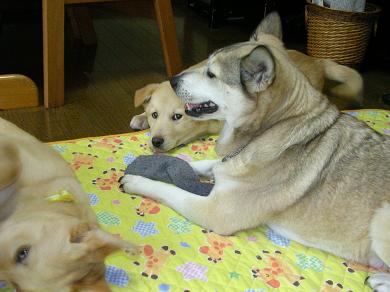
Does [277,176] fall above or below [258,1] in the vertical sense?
below

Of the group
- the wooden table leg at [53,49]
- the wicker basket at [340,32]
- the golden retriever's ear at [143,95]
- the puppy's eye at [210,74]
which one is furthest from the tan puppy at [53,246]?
the wicker basket at [340,32]

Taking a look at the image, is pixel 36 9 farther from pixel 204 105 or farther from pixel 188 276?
pixel 188 276

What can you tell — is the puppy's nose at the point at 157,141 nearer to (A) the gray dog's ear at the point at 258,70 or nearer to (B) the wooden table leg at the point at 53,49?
(A) the gray dog's ear at the point at 258,70

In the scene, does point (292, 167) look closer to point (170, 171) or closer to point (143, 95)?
point (170, 171)

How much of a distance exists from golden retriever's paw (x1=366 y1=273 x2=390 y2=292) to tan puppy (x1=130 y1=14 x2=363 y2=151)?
1072 mm

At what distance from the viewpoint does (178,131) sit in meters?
2.38

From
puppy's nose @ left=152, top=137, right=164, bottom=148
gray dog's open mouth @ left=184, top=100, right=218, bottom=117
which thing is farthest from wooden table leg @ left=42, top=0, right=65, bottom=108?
gray dog's open mouth @ left=184, top=100, right=218, bottom=117

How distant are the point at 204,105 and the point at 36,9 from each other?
2932 millimetres

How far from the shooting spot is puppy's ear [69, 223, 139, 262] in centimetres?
120

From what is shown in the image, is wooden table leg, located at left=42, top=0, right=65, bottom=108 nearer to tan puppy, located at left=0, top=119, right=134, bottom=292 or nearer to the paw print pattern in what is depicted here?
tan puppy, located at left=0, top=119, right=134, bottom=292

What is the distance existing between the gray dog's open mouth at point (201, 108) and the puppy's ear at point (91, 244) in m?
0.79

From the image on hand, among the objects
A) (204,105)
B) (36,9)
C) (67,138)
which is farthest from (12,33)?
(204,105)

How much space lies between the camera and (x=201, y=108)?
76.1 inches

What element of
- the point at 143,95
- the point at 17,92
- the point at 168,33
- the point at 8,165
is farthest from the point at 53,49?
the point at 8,165
